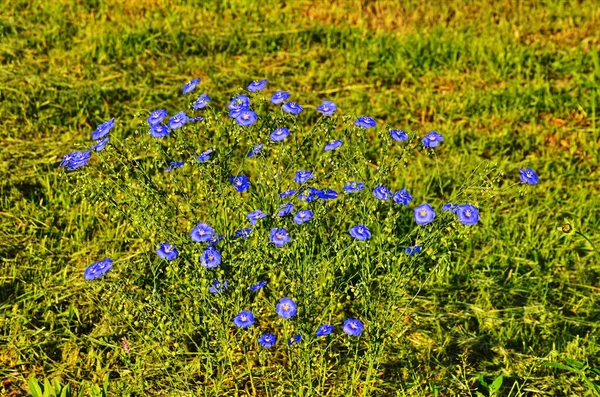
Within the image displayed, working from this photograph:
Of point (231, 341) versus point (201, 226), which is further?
point (231, 341)

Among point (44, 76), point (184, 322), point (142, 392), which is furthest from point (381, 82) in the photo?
point (142, 392)

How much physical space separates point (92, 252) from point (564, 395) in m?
2.22

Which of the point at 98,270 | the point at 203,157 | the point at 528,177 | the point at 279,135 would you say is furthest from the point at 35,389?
the point at 528,177

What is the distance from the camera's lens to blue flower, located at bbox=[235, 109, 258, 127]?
2.50 metres

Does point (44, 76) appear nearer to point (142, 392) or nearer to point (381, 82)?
point (381, 82)

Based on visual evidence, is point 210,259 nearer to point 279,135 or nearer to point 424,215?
point 279,135

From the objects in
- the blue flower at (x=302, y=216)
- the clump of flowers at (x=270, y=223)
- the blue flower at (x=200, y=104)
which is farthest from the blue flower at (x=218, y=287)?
the blue flower at (x=200, y=104)

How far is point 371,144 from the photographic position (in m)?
4.42

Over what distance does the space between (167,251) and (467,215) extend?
3.41 feet

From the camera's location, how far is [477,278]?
3.38 metres

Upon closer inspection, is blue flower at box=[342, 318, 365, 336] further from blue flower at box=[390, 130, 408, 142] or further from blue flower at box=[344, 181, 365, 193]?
blue flower at box=[390, 130, 408, 142]

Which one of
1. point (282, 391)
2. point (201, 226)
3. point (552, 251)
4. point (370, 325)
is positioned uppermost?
point (201, 226)

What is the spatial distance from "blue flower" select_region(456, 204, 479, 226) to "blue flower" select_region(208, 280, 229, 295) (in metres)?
0.85

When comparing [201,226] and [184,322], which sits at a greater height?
[201,226]
